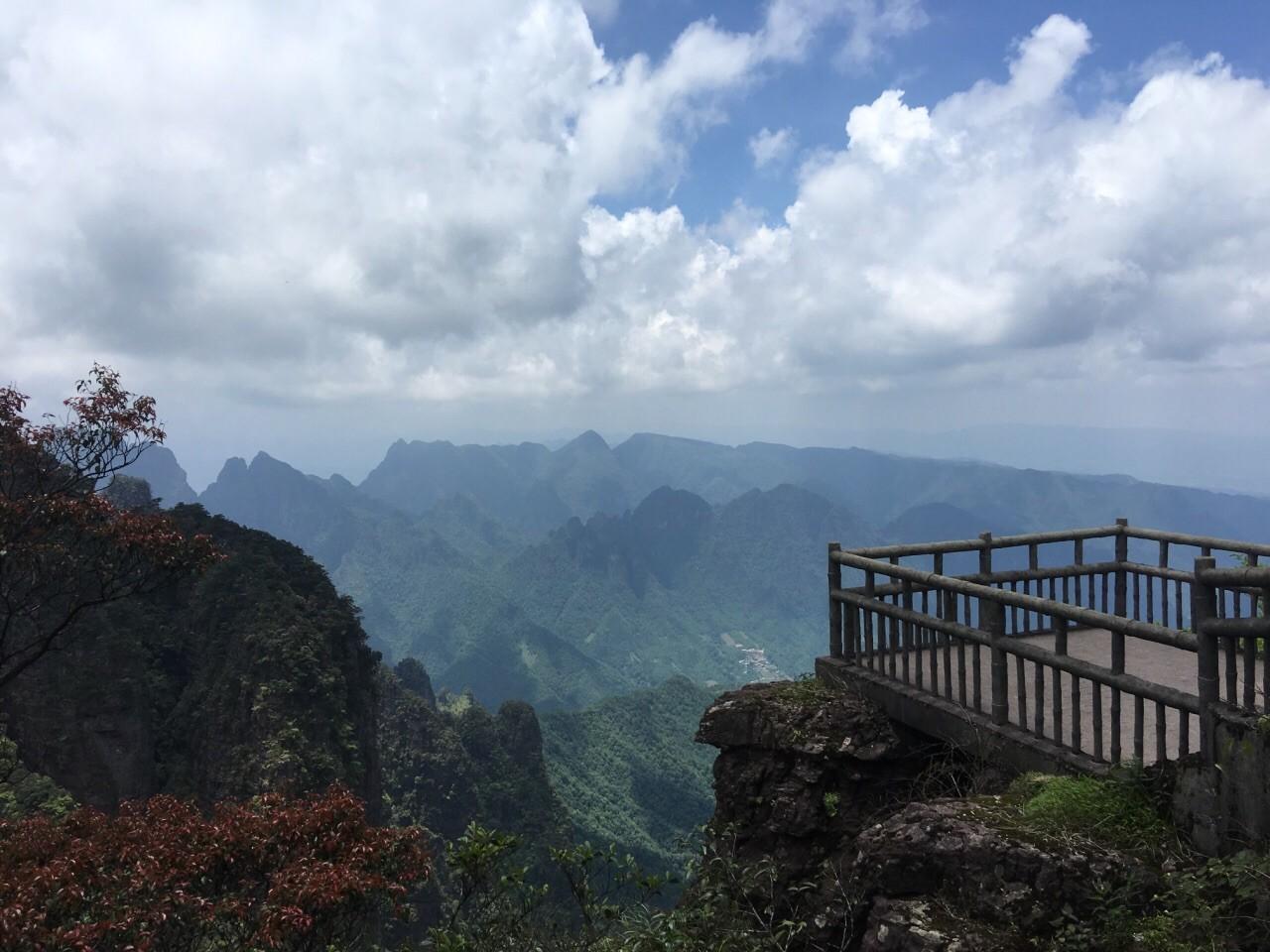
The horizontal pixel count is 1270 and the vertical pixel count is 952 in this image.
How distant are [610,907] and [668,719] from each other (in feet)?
390

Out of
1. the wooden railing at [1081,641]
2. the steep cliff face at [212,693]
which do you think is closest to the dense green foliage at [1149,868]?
the wooden railing at [1081,641]

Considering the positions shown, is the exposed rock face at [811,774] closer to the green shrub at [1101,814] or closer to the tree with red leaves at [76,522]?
the green shrub at [1101,814]

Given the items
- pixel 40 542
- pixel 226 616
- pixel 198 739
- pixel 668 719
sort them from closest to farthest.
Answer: pixel 40 542
pixel 198 739
pixel 226 616
pixel 668 719

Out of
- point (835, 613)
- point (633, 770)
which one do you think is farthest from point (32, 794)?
point (633, 770)

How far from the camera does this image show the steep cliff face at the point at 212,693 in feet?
116

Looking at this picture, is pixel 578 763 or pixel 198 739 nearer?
pixel 198 739

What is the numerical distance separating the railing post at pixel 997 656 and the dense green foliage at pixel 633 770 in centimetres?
7896

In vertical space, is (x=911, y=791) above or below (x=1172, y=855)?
below

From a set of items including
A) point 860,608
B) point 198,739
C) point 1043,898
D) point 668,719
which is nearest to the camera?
point 1043,898

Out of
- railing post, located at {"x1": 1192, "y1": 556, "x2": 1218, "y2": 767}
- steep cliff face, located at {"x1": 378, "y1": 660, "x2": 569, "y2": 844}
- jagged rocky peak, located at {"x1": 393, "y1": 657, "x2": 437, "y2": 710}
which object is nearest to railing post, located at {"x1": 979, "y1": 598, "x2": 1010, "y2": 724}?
railing post, located at {"x1": 1192, "y1": 556, "x2": 1218, "y2": 767}

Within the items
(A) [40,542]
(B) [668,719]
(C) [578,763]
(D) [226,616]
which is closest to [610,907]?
(A) [40,542]

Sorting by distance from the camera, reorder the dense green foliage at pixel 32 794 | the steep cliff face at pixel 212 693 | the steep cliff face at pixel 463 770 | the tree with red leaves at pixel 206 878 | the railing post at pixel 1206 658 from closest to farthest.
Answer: the railing post at pixel 1206 658 < the tree with red leaves at pixel 206 878 < the dense green foliage at pixel 32 794 < the steep cliff face at pixel 212 693 < the steep cliff face at pixel 463 770

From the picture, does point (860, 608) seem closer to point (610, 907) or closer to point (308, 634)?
point (610, 907)

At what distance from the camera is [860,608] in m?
8.52
